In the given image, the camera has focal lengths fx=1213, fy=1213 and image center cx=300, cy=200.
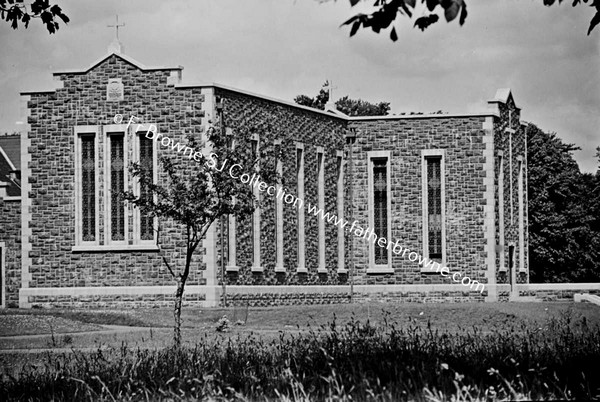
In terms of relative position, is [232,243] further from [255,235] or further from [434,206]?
[434,206]

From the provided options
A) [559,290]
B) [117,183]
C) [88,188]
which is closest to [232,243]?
[117,183]

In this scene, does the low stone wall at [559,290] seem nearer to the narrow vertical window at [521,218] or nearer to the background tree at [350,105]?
the narrow vertical window at [521,218]

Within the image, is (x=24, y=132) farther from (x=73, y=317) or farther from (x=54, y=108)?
(x=73, y=317)

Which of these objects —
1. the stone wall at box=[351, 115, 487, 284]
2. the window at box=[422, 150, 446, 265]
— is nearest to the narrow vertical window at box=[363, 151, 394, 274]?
the stone wall at box=[351, 115, 487, 284]

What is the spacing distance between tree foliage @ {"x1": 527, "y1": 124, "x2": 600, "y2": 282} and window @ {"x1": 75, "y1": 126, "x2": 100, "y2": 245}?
111 ft

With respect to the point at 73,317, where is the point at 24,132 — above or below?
above

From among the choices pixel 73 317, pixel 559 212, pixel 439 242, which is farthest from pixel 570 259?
pixel 73 317

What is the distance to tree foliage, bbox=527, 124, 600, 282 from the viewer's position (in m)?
71.3

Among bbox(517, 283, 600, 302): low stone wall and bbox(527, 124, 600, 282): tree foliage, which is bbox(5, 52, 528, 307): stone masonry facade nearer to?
bbox(517, 283, 600, 302): low stone wall

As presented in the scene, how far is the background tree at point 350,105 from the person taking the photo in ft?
271

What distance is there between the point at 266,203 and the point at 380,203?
830 centimetres

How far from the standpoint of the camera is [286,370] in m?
12.4

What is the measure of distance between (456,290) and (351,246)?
557 cm

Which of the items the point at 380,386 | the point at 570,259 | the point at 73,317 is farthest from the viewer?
the point at 570,259
